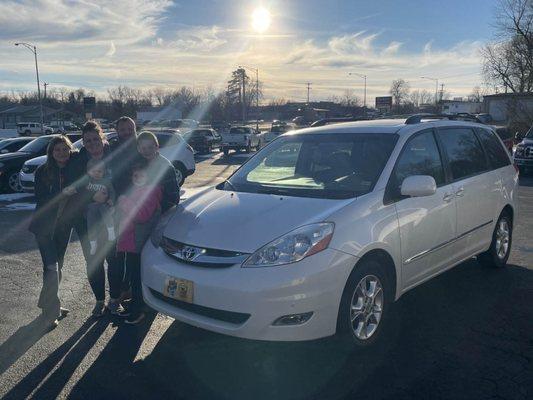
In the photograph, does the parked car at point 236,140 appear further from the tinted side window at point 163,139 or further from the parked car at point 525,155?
the parked car at point 525,155

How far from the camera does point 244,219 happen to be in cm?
368

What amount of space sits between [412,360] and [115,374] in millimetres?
2142

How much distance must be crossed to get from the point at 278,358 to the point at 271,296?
75 centimetres

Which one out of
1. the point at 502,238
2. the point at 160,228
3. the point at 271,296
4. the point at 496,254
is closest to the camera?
the point at 271,296

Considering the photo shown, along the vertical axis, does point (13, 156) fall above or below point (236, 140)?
above

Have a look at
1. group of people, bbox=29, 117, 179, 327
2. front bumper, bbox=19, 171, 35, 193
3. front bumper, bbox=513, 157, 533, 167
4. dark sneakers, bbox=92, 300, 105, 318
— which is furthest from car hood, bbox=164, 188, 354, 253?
front bumper, bbox=513, 157, 533, 167

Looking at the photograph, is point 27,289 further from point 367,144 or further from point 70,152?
point 367,144

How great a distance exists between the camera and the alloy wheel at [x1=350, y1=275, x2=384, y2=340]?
144 inches

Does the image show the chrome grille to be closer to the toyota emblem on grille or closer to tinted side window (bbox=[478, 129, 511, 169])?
the toyota emblem on grille

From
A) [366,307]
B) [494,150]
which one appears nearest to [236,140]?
[494,150]

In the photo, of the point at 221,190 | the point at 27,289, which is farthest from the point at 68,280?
the point at 221,190

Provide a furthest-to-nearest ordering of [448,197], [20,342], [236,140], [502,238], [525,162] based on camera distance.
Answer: [236,140]
[525,162]
[502,238]
[448,197]
[20,342]

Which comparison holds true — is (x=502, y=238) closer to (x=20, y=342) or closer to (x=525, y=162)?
(x=20, y=342)

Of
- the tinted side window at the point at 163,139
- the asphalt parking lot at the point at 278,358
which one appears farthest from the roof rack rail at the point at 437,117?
the tinted side window at the point at 163,139
